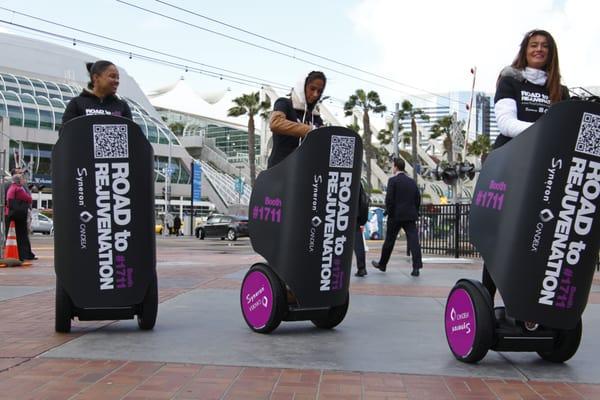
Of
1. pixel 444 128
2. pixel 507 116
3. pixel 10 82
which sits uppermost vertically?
pixel 10 82

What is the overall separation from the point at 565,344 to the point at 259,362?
1690mm

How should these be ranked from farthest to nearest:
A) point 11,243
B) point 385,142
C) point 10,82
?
point 385,142 → point 10,82 → point 11,243

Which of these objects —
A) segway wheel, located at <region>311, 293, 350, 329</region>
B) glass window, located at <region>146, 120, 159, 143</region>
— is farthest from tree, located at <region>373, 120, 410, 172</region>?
segway wheel, located at <region>311, 293, 350, 329</region>

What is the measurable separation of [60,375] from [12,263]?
7966mm

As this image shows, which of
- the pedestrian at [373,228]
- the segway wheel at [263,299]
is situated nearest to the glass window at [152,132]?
the pedestrian at [373,228]

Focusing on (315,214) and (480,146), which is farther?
(480,146)

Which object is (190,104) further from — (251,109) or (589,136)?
(589,136)

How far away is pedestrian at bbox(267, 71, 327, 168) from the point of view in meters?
4.70

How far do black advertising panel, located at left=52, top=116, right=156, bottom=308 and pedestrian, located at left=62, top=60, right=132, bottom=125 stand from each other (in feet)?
1.02

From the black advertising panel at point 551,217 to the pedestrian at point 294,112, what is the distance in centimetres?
167

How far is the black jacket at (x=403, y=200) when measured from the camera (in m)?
9.87

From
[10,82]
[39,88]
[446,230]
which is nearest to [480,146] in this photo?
[39,88]

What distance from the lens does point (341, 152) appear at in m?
4.41

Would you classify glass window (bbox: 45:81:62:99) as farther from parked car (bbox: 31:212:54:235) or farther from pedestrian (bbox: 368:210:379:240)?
pedestrian (bbox: 368:210:379:240)
